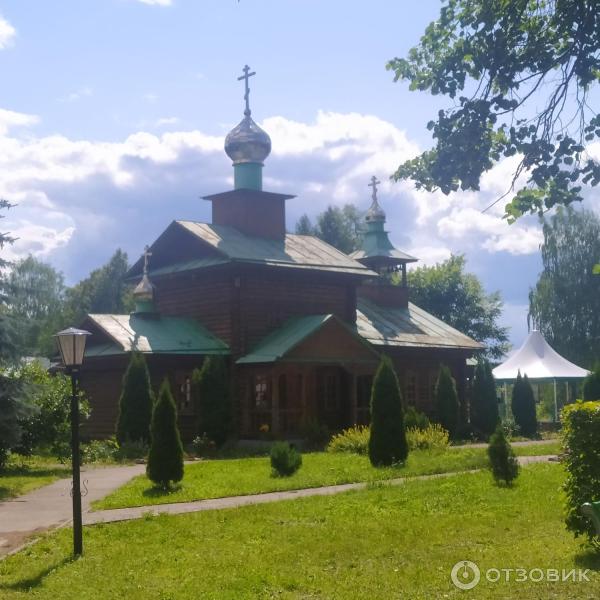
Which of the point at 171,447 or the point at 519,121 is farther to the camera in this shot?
the point at 171,447

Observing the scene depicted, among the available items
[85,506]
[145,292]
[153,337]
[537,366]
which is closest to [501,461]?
[85,506]

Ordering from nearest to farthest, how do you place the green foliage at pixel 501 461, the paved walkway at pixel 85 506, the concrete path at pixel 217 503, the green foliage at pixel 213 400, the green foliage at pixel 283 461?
the paved walkway at pixel 85 506, the concrete path at pixel 217 503, the green foliage at pixel 501 461, the green foliage at pixel 283 461, the green foliage at pixel 213 400

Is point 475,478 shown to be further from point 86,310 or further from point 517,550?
point 86,310

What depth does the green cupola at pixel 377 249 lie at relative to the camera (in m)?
36.8

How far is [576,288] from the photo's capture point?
49.3 m

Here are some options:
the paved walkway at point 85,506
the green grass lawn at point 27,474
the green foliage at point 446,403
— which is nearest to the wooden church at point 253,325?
the green foliage at point 446,403

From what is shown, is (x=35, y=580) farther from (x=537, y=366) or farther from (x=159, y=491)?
(x=537, y=366)

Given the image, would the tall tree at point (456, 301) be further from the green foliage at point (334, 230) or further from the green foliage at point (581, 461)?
the green foliage at point (581, 461)

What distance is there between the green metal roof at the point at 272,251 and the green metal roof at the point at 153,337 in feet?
6.27

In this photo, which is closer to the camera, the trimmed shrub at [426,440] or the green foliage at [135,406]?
the trimmed shrub at [426,440]

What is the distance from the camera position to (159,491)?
50.5ft

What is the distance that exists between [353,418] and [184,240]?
7.82 m

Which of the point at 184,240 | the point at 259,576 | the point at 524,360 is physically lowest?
the point at 259,576

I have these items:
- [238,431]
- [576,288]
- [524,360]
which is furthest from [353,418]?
[576,288]
